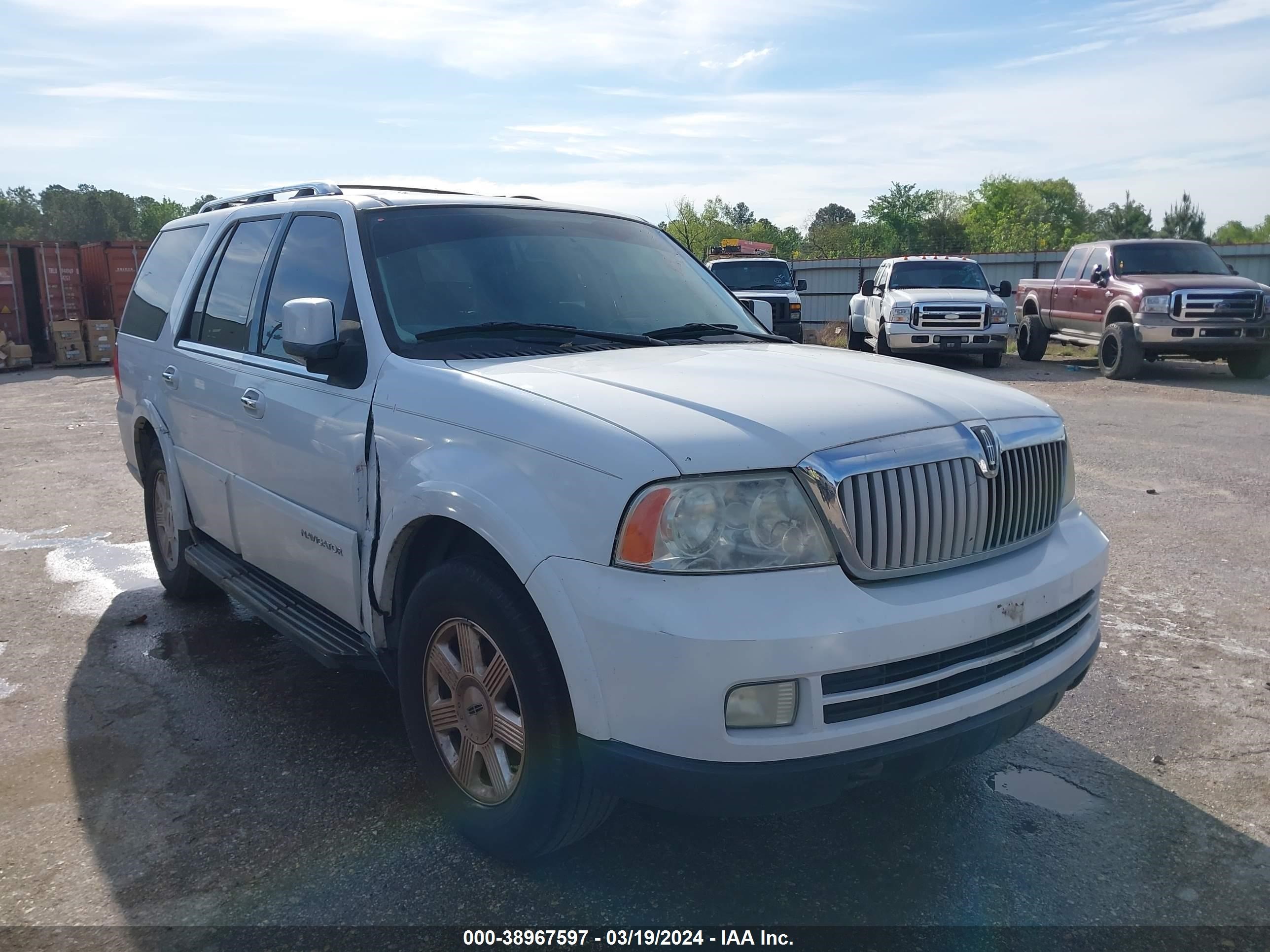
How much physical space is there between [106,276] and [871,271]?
68.2ft

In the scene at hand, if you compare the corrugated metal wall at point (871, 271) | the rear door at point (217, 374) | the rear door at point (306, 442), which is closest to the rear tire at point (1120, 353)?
the corrugated metal wall at point (871, 271)

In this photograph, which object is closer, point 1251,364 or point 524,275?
point 524,275

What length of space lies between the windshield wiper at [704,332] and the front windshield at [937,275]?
14079 mm

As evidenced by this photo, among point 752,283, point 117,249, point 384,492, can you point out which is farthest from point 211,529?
point 117,249

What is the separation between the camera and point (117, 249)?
24188 mm

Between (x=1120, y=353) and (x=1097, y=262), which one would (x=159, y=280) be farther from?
(x=1097, y=262)

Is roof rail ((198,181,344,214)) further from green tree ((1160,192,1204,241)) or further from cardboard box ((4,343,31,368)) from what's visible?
green tree ((1160,192,1204,241))

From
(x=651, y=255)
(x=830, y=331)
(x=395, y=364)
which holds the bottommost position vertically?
(x=830, y=331)

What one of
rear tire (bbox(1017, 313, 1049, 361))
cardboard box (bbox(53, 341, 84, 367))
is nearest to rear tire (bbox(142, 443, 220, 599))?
rear tire (bbox(1017, 313, 1049, 361))

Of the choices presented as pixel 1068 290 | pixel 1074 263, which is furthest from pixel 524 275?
pixel 1074 263

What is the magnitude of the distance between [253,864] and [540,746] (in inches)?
41.5

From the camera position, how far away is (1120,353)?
15.4 metres

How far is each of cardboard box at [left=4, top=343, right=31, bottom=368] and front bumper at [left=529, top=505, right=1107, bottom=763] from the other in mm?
24307

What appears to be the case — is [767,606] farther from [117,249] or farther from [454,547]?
[117,249]
